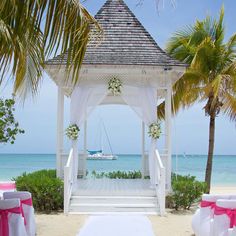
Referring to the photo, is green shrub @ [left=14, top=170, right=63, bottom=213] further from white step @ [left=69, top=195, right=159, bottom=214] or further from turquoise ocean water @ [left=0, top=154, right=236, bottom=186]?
turquoise ocean water @ [left=0, top=154, right=236, bottom=186]

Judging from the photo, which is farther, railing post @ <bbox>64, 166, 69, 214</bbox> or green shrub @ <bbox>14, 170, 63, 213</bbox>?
green shrub @ <bbox>14, 170, 63, 213</bbox>

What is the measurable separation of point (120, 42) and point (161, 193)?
4.50m

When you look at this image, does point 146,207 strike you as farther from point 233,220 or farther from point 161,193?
point 233,220

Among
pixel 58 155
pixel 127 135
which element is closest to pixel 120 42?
pixel 58 155

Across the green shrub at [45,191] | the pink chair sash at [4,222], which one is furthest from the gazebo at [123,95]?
the pink chair sash at [4,222]

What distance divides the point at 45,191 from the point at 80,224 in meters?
1.77

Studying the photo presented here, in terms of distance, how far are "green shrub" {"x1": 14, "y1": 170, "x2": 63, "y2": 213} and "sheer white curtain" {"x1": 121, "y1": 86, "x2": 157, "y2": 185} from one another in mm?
2563

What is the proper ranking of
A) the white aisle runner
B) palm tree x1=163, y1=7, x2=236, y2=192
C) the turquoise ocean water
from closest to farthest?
the white aisle runner → palm tree x1=163, y1=7, x2=236, y2=192 → the turquoise ocean water

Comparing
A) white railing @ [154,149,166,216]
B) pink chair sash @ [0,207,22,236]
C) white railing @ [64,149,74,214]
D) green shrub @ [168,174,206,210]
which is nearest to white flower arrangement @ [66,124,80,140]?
white railing @ [64,149,74,214]

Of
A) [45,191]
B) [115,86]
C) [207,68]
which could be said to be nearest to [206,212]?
[45,191]

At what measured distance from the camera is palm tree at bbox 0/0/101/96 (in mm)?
4555

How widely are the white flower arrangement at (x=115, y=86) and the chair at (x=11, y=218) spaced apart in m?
5.87

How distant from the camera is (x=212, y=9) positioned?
611 inches

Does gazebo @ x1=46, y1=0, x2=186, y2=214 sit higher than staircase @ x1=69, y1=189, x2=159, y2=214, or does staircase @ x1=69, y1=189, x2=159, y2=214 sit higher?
gazebo @ x1=46, y1=0, x2=186, y2=214
